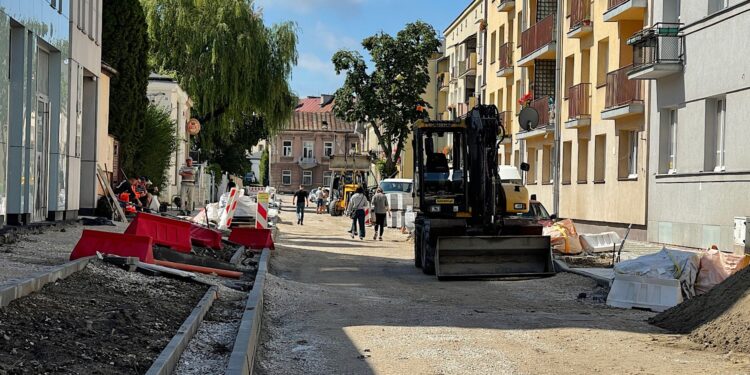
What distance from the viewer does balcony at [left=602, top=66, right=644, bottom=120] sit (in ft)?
90.5

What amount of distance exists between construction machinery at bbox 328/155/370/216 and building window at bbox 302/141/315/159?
67.8 metres

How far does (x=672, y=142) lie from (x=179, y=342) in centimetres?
1966

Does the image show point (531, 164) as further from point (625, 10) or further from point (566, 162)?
point (625, 10)

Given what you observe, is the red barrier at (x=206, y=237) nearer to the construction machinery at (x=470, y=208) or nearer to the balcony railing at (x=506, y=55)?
the construction machinery at (x=470, y=208)

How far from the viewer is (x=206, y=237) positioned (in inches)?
784

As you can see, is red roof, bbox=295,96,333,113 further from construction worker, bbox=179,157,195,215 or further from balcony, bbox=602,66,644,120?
balcony, bbox=602,66,644,120

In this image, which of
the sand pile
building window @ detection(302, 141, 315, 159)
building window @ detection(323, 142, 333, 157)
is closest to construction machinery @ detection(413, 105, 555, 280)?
the sand pile

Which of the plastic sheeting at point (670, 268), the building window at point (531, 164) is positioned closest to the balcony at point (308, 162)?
the building window at point (531, 164)

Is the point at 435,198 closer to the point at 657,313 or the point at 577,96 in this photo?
the point at 657,313

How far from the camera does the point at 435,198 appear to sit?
18.5 m

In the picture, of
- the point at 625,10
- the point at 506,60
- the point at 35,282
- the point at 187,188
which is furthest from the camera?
the point at 506,60

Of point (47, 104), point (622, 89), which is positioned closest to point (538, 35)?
point (622, 89)

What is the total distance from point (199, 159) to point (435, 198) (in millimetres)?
37643

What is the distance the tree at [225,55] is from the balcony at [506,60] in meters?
9.52
